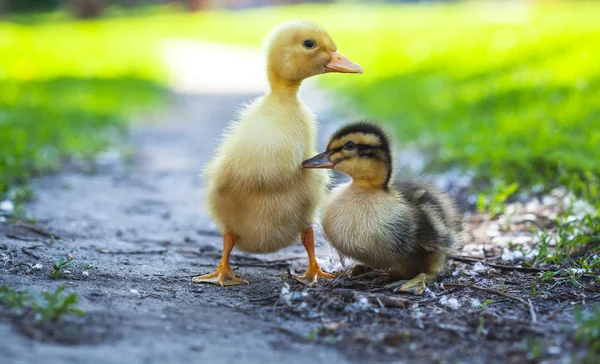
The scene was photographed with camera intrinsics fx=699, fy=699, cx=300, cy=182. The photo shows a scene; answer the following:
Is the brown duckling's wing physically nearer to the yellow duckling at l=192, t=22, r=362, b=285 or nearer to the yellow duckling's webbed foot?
the yellow duckling's webbed foot

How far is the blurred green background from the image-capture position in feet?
22.6

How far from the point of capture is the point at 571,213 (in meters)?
5.28

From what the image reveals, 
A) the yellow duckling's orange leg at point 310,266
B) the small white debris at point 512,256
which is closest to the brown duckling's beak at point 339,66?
the yellow duckling's orange leg at point 310,266

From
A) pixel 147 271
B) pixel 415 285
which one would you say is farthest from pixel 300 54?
pixel 147 271

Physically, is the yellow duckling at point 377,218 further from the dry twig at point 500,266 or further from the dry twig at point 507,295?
the dry twig at point 500,266

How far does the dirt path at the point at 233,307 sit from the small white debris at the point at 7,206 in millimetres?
196

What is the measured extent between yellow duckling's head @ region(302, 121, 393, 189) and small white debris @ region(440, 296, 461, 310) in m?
0.80

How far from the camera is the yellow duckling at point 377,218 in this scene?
13.6 feet

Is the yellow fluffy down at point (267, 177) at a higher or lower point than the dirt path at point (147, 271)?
higher

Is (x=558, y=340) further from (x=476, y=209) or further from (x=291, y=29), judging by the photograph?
(x=476, y=209)

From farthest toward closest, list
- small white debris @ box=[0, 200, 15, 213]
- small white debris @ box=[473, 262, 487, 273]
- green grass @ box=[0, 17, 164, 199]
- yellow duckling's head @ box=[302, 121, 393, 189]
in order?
green grass @ box=[0, 17, 164, 199] < small white debris @ box=[0, 200, 15, 213] < small white debris @ box=[473, 262, 487, 273] < yellow duckling's head @ box=[302, 121, 393, 189]

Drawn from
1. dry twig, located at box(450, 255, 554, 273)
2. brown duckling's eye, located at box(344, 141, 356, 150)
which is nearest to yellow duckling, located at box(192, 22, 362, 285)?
brown duckling's eye, located at box(344, 141, 356, 150)

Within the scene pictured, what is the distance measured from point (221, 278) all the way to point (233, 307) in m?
0.55

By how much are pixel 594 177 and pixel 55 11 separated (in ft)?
134
